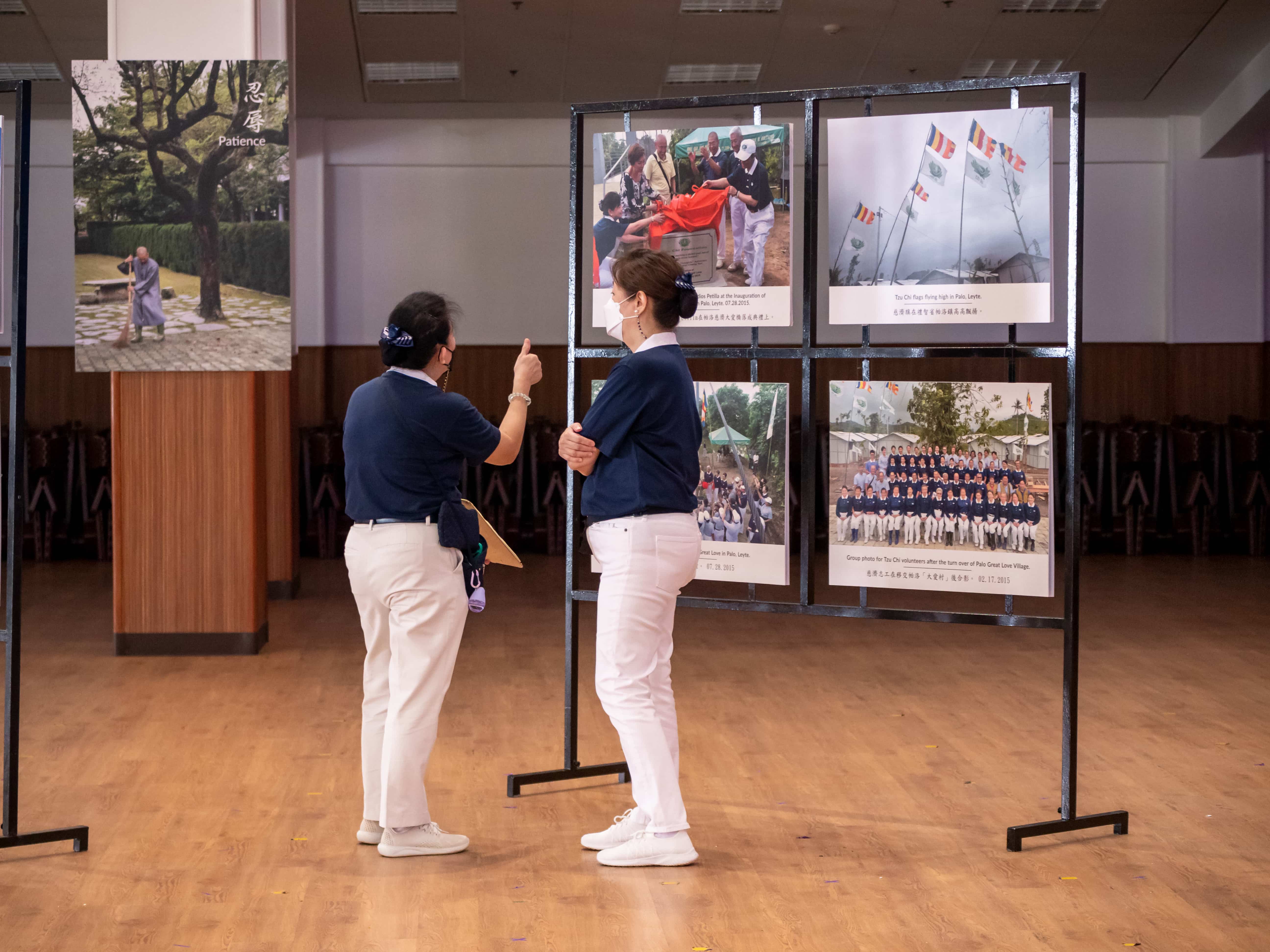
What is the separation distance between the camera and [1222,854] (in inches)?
123

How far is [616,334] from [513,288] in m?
7.37

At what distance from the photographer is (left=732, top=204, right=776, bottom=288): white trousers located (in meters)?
3.63

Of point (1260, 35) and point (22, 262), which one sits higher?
point (1260, 35)

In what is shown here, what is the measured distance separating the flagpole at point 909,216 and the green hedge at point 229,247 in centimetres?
306

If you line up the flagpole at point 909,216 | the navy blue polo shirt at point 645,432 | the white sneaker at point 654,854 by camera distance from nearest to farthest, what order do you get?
the navy blue polo shirt at point 645,432, the white sneaker at point 654,854, the flagpole at point 909,216

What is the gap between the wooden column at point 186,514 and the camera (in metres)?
5.61

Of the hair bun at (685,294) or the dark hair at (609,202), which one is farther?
the dark hair at (609,202)

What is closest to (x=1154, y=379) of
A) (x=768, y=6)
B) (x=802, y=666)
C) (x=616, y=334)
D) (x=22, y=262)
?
(x=768, y=6)

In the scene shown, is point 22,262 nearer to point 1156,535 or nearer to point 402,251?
point 402,251

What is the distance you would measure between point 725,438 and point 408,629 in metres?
1.15

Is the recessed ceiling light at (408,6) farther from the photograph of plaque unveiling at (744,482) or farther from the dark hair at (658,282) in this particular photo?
the dark hair at (658,282)

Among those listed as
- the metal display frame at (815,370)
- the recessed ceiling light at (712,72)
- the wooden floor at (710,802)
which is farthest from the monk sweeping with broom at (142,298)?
the recessed ceiling light at (712,72)

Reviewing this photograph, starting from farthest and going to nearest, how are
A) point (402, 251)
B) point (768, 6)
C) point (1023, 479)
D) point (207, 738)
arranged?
point (402, 251) < point (768, 6) < point (207, 738) < point (1023, 479)

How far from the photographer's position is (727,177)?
3637 millimetres
